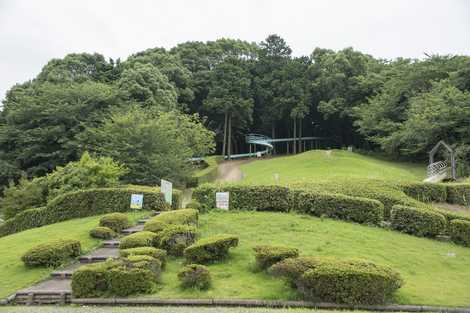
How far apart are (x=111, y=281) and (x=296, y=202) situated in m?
8.90

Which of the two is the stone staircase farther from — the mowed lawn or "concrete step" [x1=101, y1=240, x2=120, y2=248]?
the mowed lawn

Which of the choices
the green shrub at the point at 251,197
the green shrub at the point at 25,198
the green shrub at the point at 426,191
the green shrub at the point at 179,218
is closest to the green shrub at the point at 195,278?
the green shrub at the point at 179,218

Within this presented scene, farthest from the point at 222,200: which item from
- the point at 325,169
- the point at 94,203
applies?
the point at 325,169

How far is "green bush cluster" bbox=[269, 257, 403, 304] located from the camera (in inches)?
323

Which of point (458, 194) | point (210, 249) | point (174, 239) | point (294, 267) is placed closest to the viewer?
point (294, 267)

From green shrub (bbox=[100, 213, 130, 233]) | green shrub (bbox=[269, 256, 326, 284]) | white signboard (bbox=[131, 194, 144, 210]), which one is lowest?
green shrub (bbox=[269, 256, 326, 284])

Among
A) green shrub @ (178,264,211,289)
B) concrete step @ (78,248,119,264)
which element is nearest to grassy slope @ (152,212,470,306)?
green shrub @ (178,264,211,289)

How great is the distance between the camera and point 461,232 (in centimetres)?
1355

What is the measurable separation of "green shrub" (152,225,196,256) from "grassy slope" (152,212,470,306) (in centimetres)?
39

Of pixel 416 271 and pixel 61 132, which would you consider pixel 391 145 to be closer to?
pixel 61 132

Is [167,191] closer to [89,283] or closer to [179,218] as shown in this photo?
[179,218]

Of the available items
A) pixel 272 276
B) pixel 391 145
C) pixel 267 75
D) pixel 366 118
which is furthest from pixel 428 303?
pixel 267 75

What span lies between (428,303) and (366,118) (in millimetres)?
36233

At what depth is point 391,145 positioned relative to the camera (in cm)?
Result: 3894
